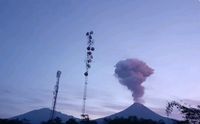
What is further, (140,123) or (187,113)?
(140,123)

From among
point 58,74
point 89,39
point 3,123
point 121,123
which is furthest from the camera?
point 3,123

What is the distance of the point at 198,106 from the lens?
2827 cm

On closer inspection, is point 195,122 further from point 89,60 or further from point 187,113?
point 89,60

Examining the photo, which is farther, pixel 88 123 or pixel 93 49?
pixel 88 123

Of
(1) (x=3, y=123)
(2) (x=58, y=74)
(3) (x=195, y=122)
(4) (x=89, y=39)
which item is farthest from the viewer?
(1) (x=3, y=123)

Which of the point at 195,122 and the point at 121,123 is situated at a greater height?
the point at 121,123

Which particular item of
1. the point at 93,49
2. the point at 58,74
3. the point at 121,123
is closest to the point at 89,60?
the point at 93,49

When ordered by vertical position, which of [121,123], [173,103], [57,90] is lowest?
[173,103]

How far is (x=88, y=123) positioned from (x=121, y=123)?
17139 millimetres

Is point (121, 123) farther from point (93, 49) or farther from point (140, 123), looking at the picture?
point (93, 49)

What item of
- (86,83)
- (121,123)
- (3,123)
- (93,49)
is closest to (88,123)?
(121,123)

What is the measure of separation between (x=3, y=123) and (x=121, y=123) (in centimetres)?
3162

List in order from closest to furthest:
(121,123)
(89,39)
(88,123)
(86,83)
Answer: (89,39)
(86,83)
(121,123)
(88,123)

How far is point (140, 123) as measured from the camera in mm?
82938
